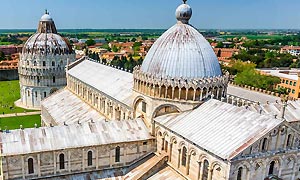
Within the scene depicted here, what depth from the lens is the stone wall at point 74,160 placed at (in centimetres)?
2661

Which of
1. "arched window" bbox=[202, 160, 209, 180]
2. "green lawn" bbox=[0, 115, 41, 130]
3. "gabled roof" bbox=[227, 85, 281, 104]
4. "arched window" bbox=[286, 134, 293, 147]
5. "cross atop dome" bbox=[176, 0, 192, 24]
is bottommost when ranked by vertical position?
"green lawn" bbox=[0, 115, 41, 130]

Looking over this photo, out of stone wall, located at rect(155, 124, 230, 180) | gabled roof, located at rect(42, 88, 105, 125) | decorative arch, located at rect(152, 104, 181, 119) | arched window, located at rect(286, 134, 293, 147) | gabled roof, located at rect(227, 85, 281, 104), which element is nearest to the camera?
stone wall, located at rect(155, 124, 230, 180)

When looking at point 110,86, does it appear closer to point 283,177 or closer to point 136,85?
point 136,85

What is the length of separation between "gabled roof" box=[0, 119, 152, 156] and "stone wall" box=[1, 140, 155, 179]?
435 mm

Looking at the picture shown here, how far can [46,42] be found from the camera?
87.8m

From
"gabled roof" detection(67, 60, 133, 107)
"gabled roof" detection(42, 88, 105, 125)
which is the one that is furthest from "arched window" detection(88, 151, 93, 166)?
"gabled roof" detection(42, 88, 105, 125)

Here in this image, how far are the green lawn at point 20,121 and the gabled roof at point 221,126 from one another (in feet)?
150

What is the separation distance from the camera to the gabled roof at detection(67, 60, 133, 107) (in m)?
41.3

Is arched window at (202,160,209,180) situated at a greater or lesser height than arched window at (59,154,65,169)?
greater

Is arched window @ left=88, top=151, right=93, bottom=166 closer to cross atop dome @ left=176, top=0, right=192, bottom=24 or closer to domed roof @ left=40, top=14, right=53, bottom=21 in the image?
cross atop dome @ left=176, top=0, right=192, bottom=24

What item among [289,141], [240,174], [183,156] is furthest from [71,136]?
[289,141]

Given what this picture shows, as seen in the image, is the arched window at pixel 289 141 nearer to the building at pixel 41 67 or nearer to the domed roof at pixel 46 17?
the building at pixel 41 67

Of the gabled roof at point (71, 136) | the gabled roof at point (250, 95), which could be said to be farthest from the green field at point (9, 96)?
the gabled roof at point (250, 95)

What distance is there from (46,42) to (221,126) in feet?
242
